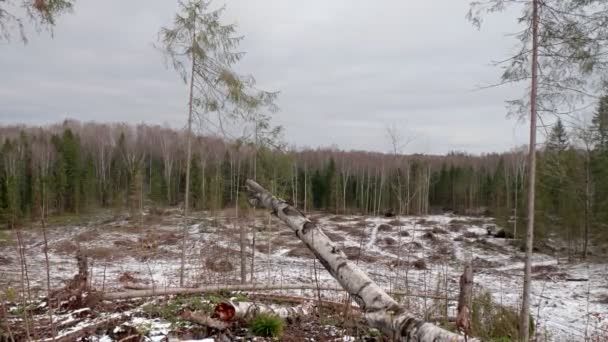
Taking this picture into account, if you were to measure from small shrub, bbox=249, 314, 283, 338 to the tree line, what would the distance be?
23.2 ft

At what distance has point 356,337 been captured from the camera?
12.9 feet

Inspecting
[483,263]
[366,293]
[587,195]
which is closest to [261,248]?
[483,263]

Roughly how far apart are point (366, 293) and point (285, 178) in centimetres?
964

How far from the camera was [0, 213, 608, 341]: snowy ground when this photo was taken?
28.0ft

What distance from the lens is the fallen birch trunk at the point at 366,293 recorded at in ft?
8.70

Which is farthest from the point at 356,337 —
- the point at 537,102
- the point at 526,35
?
the point at 526,35

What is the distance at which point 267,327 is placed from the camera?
3.85 m

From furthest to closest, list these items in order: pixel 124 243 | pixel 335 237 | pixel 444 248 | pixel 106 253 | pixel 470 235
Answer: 1. pixel 470 235
2. pixel 335 237
3. pixel 444 248
4. pixel 124 243
5. pixel 106 253

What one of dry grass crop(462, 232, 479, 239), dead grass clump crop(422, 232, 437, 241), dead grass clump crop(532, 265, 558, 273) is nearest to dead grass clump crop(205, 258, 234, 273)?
dead grass clump crop(532, 265, 558, 273)

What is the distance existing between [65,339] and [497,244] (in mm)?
25369

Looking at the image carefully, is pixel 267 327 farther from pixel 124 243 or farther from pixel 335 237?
pixel 335 237

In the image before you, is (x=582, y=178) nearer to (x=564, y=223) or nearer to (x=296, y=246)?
(x=564, y=223)

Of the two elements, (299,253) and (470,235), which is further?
(470,235)

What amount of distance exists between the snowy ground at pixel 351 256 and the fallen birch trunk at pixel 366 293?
1669 mm
